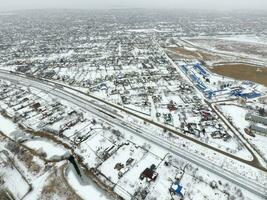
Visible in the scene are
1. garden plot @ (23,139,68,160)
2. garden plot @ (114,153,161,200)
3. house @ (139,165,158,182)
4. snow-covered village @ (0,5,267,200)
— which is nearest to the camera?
garden plot @ (114,153,161,200)

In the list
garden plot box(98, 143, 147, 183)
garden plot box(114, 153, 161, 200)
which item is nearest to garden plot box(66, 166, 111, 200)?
garden plot box(114, 153, 161, 200)

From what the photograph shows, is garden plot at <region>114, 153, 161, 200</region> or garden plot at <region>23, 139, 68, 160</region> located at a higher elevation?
garden plot at <region>114, 153, 161, 200</region>

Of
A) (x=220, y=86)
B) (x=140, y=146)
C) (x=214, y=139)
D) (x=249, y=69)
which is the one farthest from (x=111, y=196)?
(x=249, y=69)

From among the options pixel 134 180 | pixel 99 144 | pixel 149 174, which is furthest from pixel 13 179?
pixel 149 174

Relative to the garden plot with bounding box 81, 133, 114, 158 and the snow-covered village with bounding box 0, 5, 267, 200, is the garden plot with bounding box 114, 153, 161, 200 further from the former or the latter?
the garden plot with bounding box 81, 133, 114, 158

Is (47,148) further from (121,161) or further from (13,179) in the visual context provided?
(121,161)

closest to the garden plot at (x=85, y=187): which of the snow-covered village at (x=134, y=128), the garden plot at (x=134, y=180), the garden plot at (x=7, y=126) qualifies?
the snow-covered village at (x=134, y=128)
